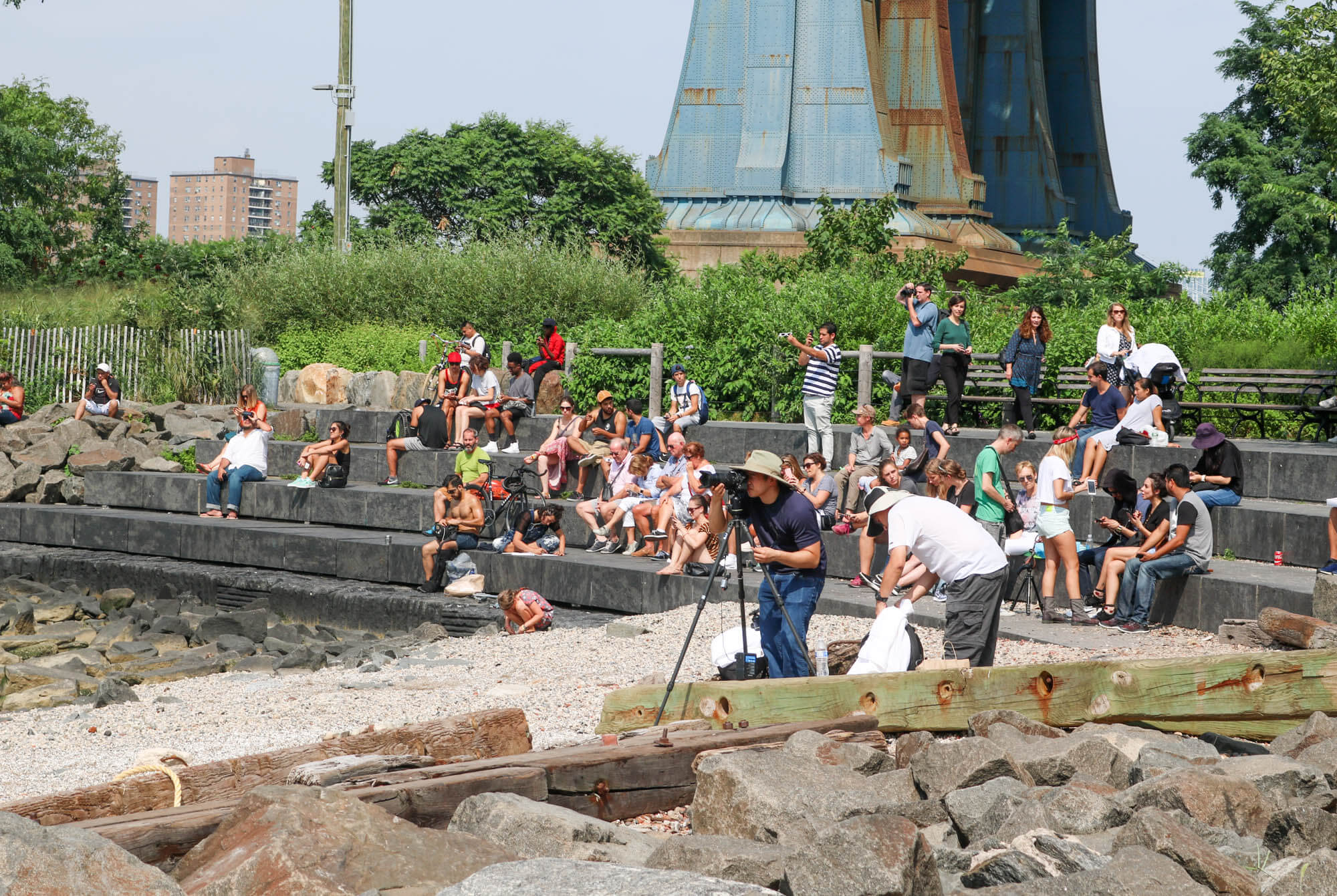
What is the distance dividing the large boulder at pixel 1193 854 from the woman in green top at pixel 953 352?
36.6 feet

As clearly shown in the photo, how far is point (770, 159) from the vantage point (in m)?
31.8

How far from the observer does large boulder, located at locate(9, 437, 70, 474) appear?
20453mm

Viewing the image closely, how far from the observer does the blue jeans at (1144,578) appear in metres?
10.7

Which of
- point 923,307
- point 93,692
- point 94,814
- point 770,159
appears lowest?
point 93,692

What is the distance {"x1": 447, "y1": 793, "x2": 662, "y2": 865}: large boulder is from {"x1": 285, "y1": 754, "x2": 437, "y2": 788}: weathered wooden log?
0.61m

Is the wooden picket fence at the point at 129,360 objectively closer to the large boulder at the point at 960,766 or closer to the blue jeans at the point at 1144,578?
the blue jeans at the point at 1144,578

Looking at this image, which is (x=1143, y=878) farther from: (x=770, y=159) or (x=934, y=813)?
(x=770, y=159)

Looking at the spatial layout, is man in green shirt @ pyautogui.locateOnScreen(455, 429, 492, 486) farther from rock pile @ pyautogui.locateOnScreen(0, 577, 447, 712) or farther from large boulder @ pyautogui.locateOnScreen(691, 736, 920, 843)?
large boulder @ pyautogui.locateOnScreen(691, 736, 920, 843)

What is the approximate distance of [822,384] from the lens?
15.4 meters

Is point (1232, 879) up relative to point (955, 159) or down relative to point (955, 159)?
down

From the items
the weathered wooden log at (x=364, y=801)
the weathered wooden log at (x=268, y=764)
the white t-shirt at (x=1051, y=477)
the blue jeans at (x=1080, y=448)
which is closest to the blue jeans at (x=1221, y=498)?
the blue jeans at (x=1080, y=448)

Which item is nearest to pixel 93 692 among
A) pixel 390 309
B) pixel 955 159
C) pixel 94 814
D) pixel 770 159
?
pixel 94 814

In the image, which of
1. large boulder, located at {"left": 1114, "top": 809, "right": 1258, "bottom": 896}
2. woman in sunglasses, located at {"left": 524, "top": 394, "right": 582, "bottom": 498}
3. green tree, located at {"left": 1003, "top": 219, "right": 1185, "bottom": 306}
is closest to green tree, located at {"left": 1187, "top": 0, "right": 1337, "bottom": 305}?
green tree, located at {"left": 1003, "top": 219, "right": 1185, "bottom": 306}

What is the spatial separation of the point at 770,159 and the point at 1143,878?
2885 cm
